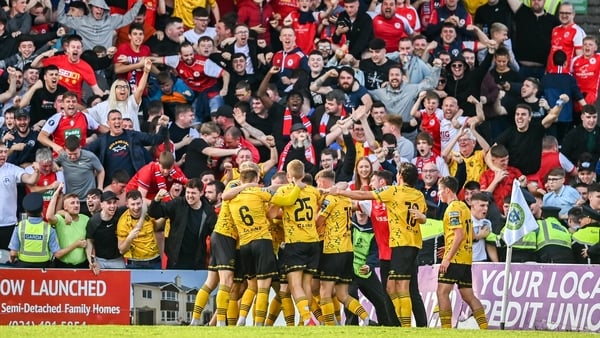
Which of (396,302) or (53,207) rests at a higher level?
(53,207)

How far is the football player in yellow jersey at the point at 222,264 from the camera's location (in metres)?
20.5

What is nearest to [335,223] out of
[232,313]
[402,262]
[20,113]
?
[402,262]

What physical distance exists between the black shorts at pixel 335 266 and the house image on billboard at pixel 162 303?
2.44 metres

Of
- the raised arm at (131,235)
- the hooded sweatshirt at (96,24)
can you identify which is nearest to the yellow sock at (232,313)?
the raised arm at (131,235)

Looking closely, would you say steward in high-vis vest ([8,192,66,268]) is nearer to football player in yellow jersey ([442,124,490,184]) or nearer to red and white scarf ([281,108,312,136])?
red and white scarf ([281,108,312,136])

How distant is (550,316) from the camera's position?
21000 mm

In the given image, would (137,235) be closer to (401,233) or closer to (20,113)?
(20,113)

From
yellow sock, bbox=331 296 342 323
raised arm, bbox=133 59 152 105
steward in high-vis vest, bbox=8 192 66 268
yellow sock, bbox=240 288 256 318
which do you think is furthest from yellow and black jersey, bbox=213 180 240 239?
raised arm, bbox=133 59 152 105

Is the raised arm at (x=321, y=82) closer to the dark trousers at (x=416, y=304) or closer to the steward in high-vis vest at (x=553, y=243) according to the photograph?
the steward in high-vis vest at (x=553, y=243)

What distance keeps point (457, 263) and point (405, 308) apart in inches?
35.3

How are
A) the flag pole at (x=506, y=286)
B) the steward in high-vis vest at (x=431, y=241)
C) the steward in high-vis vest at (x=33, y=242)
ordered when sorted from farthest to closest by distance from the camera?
the steward in high-vis vest at (x=33, y=242) < the steward in high-vis vest at (x=431, y=241) < the flag pole at (x=506, y=286)

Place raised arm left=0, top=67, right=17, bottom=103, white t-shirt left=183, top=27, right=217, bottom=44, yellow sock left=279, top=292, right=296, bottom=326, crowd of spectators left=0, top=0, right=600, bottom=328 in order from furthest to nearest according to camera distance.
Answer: white t-shirt left=183, top=27, right=217, bottom=44 → raised arm left=0, top=67, right=17, bottom=103 → crowd of spectators left=0, top=0, right=600, bottom=328 → yellow sock left=279, top=292, right=296, bottom=326

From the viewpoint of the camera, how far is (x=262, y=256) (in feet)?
66.7

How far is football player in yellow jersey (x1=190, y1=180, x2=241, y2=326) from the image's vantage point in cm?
2045
